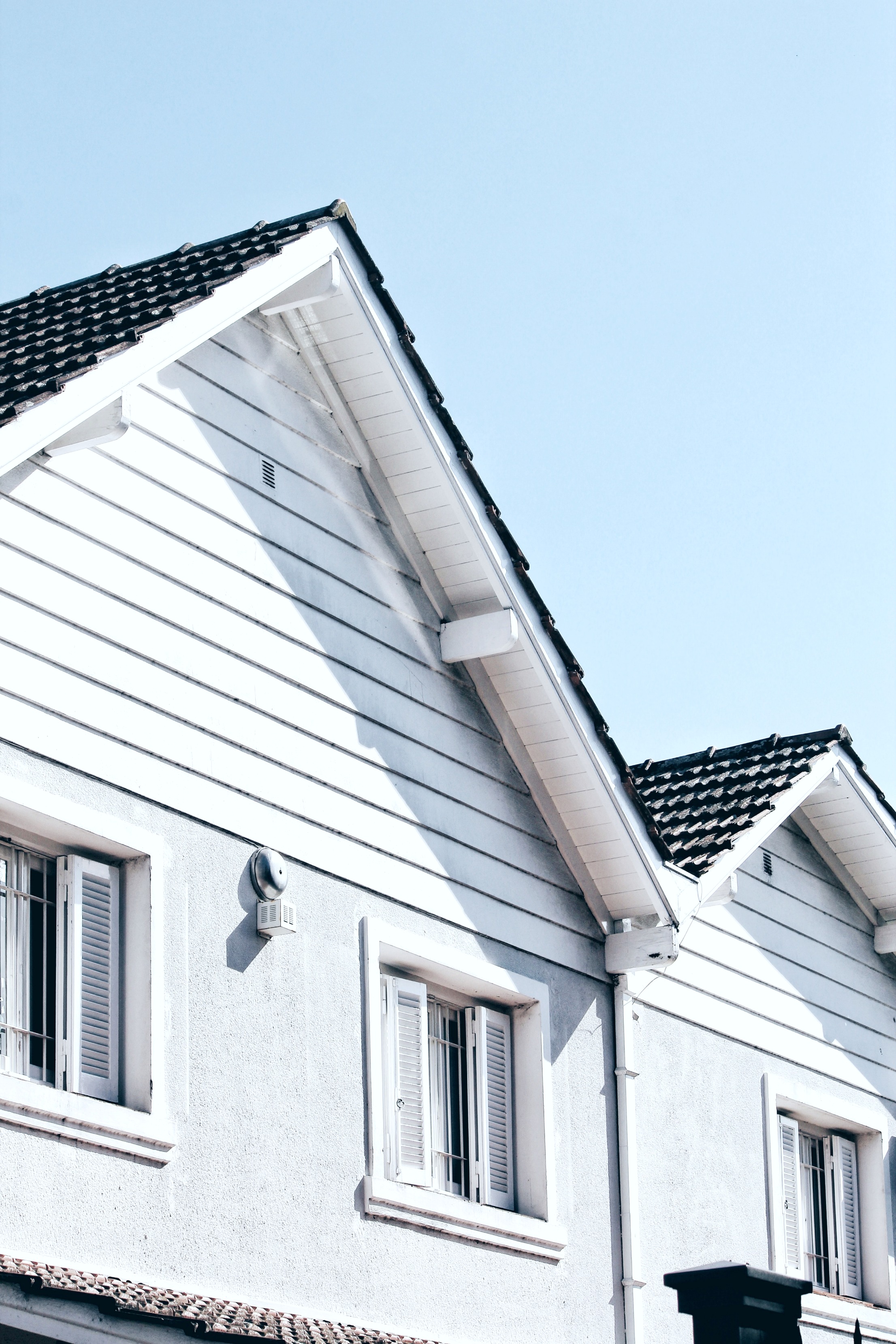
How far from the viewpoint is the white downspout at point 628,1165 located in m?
12.0

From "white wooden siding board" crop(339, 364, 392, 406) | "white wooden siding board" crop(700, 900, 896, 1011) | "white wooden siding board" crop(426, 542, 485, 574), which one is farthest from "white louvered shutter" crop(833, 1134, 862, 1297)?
"white wooden siding board" crop(339, 364, 392, 406)

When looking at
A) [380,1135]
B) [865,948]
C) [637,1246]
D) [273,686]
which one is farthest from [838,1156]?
[273,686]

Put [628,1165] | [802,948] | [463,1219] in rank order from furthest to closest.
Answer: [802,948] → [628,1165] → [463,1219]

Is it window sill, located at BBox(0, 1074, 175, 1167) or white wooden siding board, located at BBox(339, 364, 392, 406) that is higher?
white wooden siding board, located at BBox(339, 364, 392, 406)

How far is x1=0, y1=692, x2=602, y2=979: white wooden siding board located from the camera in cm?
902

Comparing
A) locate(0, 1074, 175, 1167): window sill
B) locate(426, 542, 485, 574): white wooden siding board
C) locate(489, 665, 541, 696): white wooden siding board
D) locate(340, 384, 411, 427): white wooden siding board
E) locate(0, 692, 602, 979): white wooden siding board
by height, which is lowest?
locate(0, 1074, 175, 1167): window sill

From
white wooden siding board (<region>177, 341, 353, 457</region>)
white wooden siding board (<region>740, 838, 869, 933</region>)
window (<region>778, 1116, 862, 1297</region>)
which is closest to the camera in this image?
white wooden siding board (<region>177, 341, 353, 457</region>)

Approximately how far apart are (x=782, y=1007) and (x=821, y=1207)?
1517mm

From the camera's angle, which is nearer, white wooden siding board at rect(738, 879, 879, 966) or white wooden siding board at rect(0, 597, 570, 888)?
white wooden siding board at rect(0, 597, 570, 888)

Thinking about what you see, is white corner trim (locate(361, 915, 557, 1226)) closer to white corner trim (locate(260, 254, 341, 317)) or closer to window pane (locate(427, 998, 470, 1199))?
window pane (locate(427, 998, 470, 1199))

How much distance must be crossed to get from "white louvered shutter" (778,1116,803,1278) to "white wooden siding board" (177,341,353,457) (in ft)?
20.0

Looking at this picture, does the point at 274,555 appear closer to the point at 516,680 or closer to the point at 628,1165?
the point at 516,680

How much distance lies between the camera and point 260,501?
10.8m

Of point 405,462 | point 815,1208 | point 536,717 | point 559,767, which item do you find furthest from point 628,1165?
point 405,462
